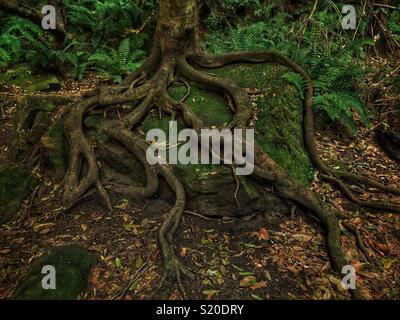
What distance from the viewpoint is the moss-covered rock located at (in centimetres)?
444

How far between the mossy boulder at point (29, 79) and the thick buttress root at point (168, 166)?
296cm

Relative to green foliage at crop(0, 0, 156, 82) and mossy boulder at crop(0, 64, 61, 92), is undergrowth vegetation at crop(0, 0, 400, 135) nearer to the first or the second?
green foliage at crop(0, 0, 156, 82)

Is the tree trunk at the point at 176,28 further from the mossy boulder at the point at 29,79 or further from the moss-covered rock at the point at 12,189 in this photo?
the mossy boulder at the point at 29,79

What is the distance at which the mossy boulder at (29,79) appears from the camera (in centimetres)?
755

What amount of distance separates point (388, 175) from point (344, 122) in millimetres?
1156

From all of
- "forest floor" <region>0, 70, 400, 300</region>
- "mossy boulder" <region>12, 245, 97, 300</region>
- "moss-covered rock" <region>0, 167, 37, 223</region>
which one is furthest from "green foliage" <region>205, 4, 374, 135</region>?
"moss-covered rock" <region>0, 167, 37, 223</region>

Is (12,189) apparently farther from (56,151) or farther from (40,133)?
(40,133)

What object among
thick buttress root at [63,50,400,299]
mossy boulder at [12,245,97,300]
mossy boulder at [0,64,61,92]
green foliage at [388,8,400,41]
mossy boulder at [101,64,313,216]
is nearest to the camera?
mossy boulder at [12,245,97,300]

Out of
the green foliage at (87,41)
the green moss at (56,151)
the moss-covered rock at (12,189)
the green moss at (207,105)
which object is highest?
the green foliage at (87,41)

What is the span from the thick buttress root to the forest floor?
0.49 ft

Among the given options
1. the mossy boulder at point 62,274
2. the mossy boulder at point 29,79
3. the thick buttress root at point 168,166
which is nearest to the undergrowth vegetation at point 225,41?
the mossy boulder at point 29,79

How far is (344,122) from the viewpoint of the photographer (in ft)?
18.5

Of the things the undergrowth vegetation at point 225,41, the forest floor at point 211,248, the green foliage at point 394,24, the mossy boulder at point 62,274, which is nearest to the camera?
the mossy boulder at point 62,274

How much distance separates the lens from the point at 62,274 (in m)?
3.47
